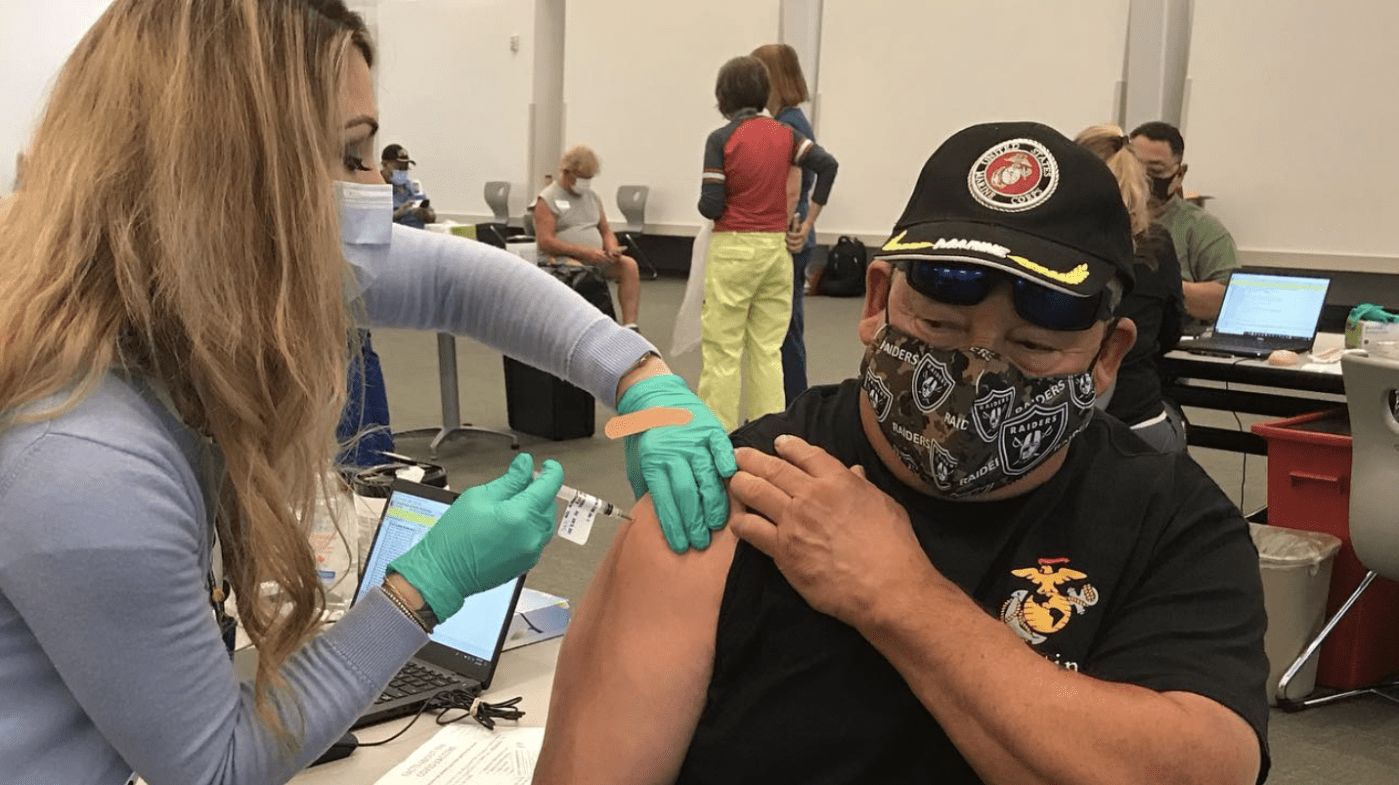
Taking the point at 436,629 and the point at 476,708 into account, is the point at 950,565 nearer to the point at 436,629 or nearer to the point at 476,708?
the point at 476,708

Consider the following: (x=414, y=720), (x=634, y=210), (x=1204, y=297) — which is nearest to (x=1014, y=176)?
(x=414, y=720)

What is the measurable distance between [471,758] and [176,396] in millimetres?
670

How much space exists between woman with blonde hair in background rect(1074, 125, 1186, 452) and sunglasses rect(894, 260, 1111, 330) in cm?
196

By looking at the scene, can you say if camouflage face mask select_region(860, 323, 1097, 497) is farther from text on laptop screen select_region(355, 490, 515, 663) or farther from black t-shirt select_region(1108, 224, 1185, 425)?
black t-shirt select_region(1108, 224, 1185, 425)

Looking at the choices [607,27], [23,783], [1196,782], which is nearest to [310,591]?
[23,783]

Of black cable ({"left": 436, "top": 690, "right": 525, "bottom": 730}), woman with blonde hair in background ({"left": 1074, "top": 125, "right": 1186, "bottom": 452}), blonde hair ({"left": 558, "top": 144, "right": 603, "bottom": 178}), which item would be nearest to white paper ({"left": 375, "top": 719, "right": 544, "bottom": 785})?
black cable ({"left": 436, "top": 690, "right": 525, "bottom": 730})

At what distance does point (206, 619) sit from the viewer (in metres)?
0.98

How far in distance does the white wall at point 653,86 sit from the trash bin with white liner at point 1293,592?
8872mm

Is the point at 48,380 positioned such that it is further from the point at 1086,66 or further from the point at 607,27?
the point at 607,27

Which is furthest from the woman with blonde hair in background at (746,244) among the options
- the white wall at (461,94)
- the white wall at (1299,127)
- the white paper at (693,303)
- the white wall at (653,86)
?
the white wall at (461,94)

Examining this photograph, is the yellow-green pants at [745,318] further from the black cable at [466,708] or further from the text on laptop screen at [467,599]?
the black cable at [466,708]

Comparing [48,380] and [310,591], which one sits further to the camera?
[310,591]

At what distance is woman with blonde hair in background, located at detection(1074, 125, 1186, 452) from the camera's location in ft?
10.2

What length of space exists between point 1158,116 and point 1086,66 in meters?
0.71
